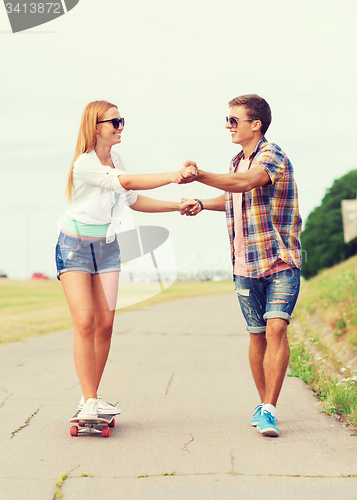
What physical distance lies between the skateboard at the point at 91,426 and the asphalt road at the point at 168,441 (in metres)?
0.06

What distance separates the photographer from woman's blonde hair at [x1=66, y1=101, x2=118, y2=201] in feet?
14.1

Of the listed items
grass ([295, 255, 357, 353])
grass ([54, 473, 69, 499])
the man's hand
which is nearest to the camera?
grass ([54, 473, 69, 499])

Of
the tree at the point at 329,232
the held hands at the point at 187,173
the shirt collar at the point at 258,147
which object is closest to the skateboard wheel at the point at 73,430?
the held hands at the point at 187,173

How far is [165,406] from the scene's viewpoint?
206 inches

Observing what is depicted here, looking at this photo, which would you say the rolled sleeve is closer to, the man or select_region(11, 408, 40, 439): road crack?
the man

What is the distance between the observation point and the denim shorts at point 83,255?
423 centimetres

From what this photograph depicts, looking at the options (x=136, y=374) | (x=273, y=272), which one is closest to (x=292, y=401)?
(x=273, y=272)

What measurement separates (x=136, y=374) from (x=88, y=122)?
11.5 ft

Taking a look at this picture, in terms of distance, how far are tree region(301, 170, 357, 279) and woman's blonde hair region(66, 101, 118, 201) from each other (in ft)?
85.2

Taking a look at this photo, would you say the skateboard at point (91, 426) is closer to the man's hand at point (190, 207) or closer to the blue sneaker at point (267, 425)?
the blue sneaker at point (267, 425)

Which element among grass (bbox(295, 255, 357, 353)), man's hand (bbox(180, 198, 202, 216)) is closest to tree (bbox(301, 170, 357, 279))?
grass (bbox(295, 255, 357, 353))

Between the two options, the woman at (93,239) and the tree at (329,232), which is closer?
the woman at (93,239)

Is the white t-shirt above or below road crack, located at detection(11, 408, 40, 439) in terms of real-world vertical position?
above

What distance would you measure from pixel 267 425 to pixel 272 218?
4.83ft
